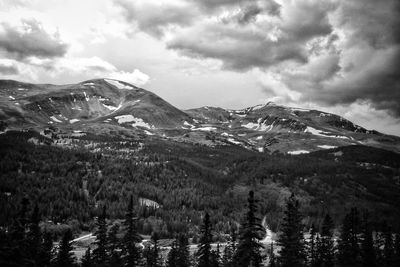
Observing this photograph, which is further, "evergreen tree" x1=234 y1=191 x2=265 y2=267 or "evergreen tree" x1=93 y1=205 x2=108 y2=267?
"evergreen tree" x1=93 y1=205 x2=108 y2=267

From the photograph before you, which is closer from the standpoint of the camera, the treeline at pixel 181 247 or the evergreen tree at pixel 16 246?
the evergreen tree at pixel 16 246

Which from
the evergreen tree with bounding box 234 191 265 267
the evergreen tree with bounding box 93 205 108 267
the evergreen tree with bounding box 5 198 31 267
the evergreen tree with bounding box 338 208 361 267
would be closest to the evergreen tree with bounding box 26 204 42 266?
the evergreen tree with bounding box 93 205 108 267

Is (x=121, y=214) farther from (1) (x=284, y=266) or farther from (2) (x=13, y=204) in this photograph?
(1) (x=284, y=266)

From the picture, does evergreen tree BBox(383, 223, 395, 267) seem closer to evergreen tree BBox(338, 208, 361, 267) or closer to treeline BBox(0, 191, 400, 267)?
treeline BBox(0, 191, 400, 267)

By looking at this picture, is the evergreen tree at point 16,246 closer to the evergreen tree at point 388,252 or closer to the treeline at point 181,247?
the treeline at point 181,247

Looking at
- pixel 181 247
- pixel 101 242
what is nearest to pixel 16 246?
pixel 101 242

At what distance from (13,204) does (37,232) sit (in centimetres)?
12960

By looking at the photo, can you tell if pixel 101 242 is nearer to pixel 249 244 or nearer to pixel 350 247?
pixel 249 244

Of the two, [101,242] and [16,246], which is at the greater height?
[16,246]

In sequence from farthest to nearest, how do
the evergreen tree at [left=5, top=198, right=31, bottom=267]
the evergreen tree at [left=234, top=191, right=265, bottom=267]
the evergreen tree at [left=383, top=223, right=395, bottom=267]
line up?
the evergreen tree at [left=383, top=223, right=395, bottom=267] < the evergreen tree at [left=234, top=191, right=265, bottom=267] < the evergreen tree at [left=5, top=198, right=31, bottom=267]

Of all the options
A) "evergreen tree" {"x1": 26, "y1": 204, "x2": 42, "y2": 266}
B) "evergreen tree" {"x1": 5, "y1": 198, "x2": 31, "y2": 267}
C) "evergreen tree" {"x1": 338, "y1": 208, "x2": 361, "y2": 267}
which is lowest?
"evergreen tree" {"x1": 338, "y1": 208, "x2": 361, "y2": 267}

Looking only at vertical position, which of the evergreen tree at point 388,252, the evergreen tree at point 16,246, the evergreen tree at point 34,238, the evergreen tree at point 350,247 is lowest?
the evergreen tree at point 388,252

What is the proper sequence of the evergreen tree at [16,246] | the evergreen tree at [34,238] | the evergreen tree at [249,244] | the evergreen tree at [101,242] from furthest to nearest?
the evergreen tree at [101,242] < the evergreen tree at [34,238] < the evergreen tree at [249,244] < the evergreen tree at [16,246]

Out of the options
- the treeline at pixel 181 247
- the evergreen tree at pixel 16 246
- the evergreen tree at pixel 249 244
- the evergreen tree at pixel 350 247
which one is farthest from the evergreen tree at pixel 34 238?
the evergreen tree at pixel 350 247
